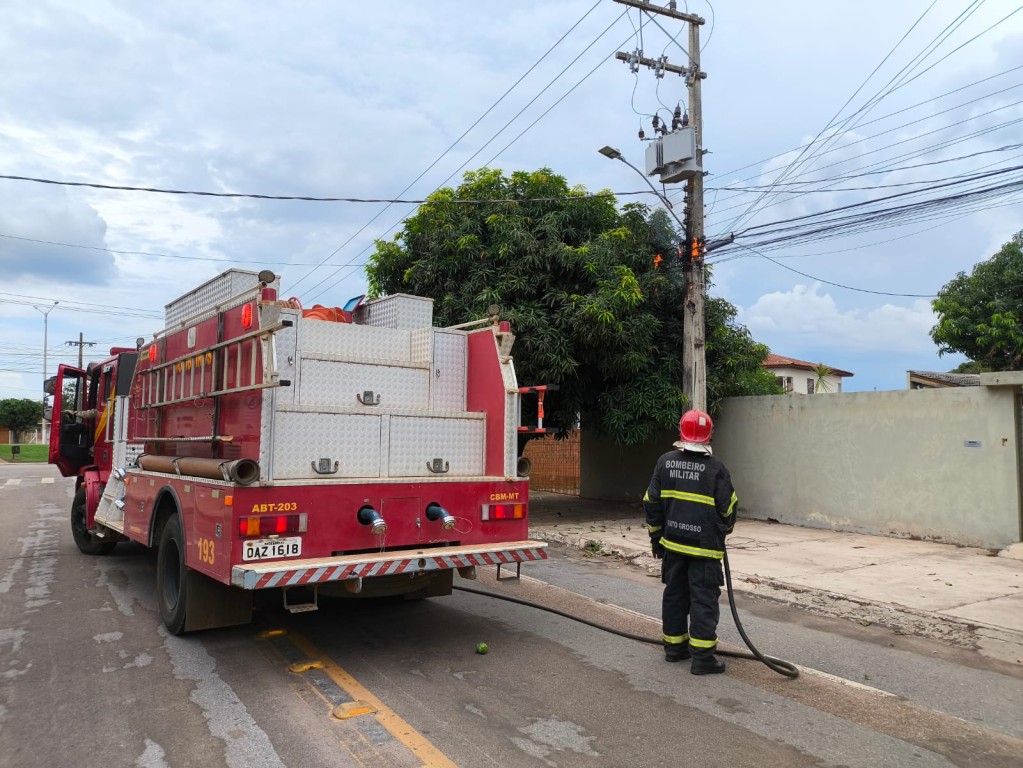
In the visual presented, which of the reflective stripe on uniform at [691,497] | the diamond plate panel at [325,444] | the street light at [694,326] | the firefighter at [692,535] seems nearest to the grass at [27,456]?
the street light at [694,326]

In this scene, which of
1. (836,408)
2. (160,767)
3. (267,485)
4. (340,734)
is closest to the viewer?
(160,767)

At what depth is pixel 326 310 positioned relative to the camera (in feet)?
22.0

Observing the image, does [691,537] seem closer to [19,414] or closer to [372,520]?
[372,520]

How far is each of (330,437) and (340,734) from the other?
7.24ft

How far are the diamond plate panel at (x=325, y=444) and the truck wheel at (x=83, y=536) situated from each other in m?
5.77

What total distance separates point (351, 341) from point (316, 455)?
106cm

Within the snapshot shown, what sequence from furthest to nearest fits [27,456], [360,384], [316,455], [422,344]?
[27,456] → [422,344] → [360,384] → [316,455]

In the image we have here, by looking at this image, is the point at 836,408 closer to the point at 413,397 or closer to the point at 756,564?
the point at 756,564

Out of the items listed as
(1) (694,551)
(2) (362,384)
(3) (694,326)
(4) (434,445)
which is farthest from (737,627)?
(3) (694,326)

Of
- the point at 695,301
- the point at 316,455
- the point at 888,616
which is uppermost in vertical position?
the point at 695,301

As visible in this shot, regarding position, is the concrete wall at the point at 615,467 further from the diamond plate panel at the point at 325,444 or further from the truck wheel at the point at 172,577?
the truck wheel at the point at 172,577

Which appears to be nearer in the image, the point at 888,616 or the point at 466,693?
the point at 466,693

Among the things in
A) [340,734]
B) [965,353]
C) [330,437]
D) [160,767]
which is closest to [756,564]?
[330,437]

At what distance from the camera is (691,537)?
504 cm
